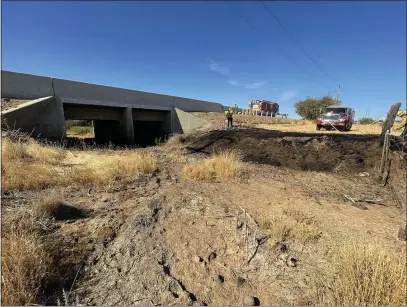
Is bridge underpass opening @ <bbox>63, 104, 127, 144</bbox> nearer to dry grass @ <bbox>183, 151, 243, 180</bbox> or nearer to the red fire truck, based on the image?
dry grass @ <bbox>183, 151, 243, 180</bbox>

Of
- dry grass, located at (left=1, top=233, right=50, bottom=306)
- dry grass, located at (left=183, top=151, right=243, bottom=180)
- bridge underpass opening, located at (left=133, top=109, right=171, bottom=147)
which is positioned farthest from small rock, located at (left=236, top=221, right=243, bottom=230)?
bridge underpass opening, located at (left=133, top=109, right=171, bottom=147)

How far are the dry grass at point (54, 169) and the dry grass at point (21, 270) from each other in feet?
11.6

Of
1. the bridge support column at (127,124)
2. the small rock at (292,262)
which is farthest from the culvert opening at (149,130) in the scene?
the small rock at (292,262)

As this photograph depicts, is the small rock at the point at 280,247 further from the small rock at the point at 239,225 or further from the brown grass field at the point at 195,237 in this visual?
the small rock at the point at 239,225

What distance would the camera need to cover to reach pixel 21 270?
2789 millimetres

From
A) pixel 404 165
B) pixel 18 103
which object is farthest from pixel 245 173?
pixel 18 103

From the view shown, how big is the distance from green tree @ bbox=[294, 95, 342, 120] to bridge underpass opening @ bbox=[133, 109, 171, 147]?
30.5 m

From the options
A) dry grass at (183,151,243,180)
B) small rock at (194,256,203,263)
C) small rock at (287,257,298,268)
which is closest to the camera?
small rock at (287,257,298,268)

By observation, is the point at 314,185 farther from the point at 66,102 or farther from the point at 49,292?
the point at 66,102

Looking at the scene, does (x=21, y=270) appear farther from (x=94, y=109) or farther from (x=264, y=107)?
(x=264, y=107)

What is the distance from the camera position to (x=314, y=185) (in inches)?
303

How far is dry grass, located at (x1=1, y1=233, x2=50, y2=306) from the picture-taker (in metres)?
2.58

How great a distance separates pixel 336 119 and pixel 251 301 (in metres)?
24.9

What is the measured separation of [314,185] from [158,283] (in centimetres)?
584
